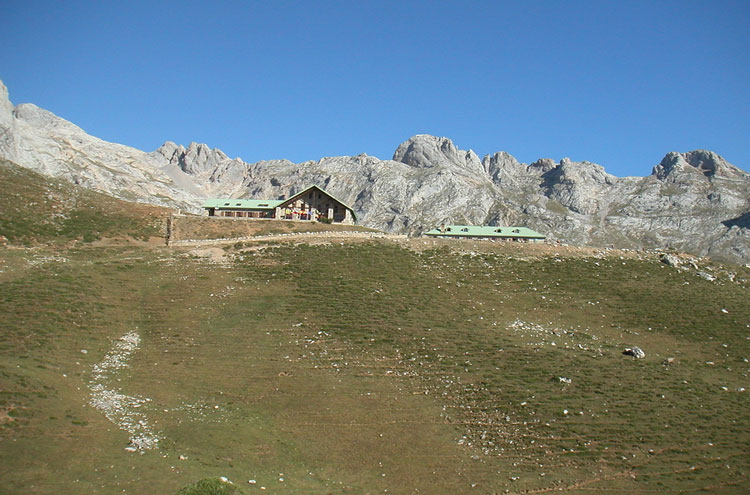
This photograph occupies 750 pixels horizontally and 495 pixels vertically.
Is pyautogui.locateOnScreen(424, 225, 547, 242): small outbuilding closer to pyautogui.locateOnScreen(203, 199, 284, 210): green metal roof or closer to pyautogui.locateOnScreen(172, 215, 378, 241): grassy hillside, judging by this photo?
pyautogui.locateOnScreen(172, 215, 378, 241): grassy hillside

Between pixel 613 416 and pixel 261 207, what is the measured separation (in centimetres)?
8756

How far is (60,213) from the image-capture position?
81812mm

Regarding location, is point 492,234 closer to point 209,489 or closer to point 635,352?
point 635,352

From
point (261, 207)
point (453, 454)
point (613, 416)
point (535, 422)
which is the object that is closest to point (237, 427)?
point (453, 454)

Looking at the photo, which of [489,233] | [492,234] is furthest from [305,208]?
[492,234]

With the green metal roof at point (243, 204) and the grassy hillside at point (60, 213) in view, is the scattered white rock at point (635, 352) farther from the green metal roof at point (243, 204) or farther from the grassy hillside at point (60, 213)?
the green metal roof at point (243, 204)

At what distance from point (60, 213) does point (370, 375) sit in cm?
6561

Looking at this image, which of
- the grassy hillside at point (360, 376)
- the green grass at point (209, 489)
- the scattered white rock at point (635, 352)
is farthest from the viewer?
the scattered white rock at point (635, 352)

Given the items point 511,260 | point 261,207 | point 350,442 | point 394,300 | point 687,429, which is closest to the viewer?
point 350,442

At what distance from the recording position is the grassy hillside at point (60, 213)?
243ft

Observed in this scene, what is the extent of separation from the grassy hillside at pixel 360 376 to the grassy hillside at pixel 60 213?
7486 mm

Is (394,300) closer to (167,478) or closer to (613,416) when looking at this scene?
(613,416)

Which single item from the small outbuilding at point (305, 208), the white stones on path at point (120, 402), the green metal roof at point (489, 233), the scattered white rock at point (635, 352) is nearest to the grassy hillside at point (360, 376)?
the white stones on path at point (120, 402)

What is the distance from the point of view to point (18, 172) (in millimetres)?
94312
